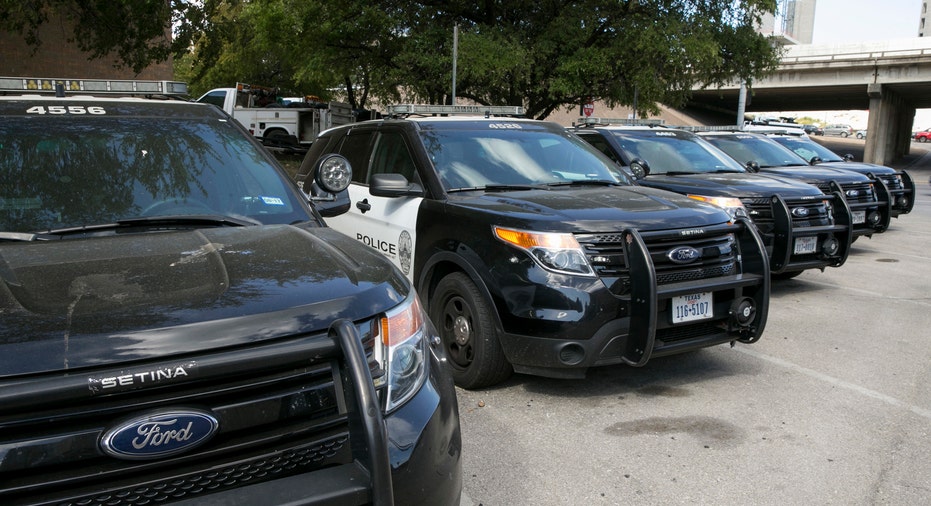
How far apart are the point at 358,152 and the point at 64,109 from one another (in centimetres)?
335

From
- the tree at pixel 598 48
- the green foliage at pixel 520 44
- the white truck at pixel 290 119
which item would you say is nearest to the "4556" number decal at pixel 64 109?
the green foliage at pixel 520 44

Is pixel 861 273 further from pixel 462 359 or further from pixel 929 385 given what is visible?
pixel 462 359

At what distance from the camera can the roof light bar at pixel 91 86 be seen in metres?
4.07

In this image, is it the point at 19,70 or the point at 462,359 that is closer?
the point at 462,359

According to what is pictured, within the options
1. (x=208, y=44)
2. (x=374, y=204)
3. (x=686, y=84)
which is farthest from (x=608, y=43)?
(x=374, y=204)

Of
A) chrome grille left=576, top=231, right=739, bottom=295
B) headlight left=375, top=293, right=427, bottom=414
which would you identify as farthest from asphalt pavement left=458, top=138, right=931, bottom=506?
headlight left=375, top=293, right=427, bottom=414

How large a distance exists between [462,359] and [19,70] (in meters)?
18.0

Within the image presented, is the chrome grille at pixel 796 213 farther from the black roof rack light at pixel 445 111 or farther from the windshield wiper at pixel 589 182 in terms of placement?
the black roof rack light at pixel 445 111

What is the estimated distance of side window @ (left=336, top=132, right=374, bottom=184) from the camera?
656 cm

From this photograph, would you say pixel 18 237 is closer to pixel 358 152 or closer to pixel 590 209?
pixel 590 209

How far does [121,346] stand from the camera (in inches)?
74.5

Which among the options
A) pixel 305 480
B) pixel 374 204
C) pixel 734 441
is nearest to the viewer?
pixel 305 480

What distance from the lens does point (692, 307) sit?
184 inches

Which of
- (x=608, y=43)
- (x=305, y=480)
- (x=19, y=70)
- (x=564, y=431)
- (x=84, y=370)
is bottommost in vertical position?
(x=564, y=431)
